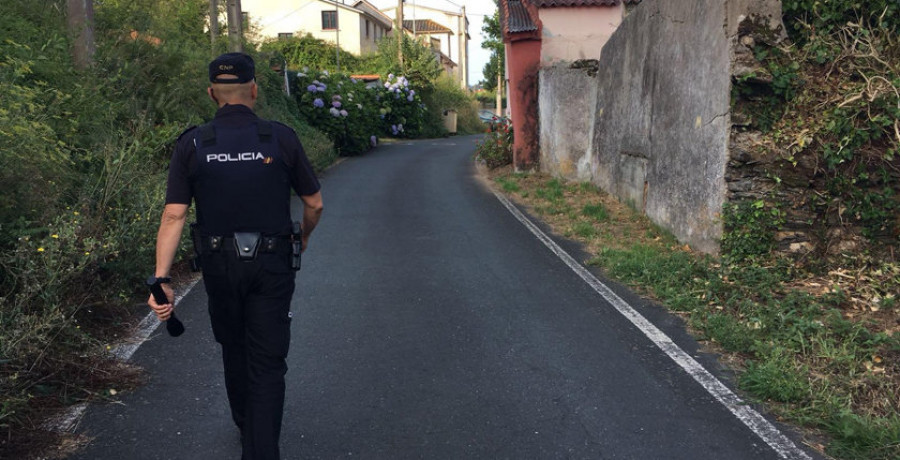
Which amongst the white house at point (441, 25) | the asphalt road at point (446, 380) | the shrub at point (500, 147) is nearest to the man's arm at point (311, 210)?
the asphalt road at point (446, 380)

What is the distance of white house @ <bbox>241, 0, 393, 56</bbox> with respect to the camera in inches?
2153

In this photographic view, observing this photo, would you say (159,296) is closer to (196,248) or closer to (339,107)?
(196,248)

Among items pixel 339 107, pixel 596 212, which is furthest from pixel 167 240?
pixel 339 107

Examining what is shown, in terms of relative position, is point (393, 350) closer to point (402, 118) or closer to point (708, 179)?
point (708, 179)

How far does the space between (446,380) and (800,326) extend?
9.55ft

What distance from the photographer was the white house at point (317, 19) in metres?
54.7

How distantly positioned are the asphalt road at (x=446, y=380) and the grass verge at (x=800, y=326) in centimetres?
36

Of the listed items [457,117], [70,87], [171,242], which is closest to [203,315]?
[171,242]

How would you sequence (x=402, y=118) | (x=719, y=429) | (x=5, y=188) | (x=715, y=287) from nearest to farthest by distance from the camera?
(x=719, y=429) < (x=5, y=188) < (x=715, y=287) < (x=402, y=118)

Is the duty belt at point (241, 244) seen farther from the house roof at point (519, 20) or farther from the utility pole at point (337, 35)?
the utility pole at point (337, 35)

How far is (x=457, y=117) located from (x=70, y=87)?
39.1 meters

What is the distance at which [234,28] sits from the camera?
61.3 feet

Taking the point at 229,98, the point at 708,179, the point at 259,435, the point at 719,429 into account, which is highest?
the point at 229,98

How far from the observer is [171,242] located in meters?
3.61
